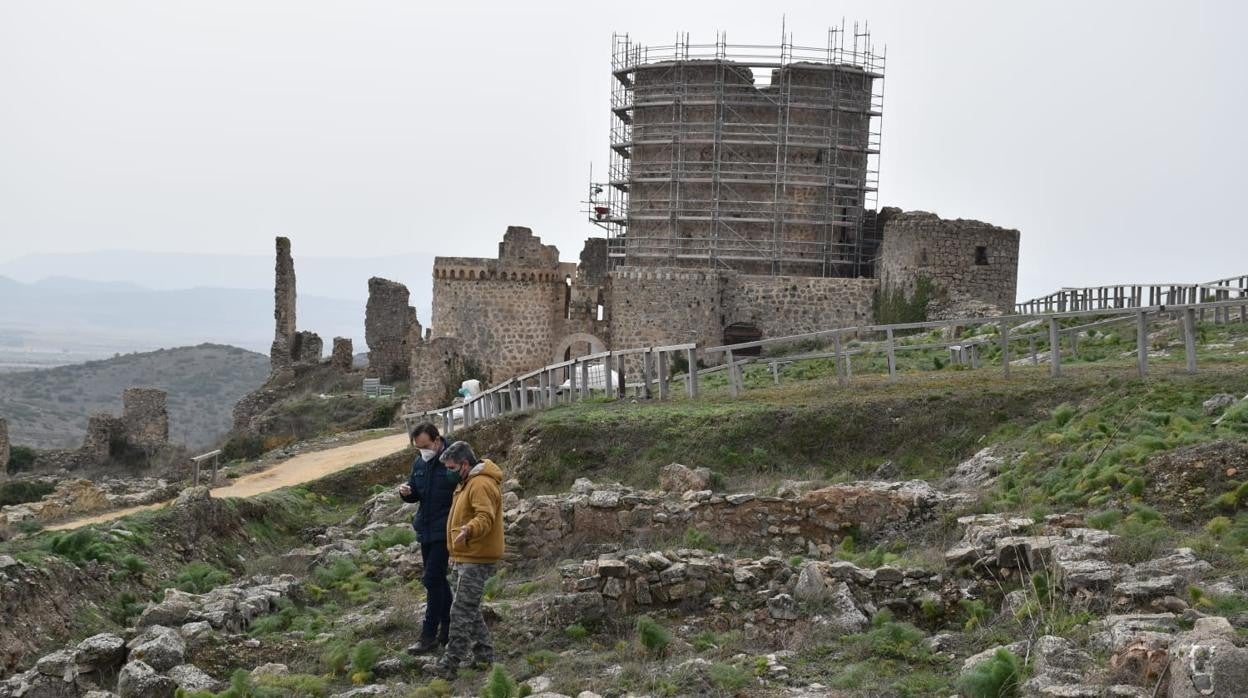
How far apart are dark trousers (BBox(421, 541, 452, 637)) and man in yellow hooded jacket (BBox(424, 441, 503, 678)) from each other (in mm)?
422

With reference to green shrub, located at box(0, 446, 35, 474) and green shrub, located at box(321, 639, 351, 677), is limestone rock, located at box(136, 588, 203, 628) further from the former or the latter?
green shrub, located at box(0, 446, 35, 474)

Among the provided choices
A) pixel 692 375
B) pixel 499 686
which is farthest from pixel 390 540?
pixel 499 686

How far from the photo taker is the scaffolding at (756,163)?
44406mm

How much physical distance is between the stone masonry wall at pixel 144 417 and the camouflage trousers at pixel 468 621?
37.0 metres

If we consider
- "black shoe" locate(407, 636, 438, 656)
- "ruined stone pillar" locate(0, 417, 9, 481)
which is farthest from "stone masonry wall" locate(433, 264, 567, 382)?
"black shoe" locate(407, 636, 438, 656)

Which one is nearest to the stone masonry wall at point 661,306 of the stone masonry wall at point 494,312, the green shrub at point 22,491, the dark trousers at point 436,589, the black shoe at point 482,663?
the stone masonry wall at point 494,312

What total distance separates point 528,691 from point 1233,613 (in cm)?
459

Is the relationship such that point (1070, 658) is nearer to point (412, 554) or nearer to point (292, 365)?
point (412, 554)

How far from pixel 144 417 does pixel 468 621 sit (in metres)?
37.7

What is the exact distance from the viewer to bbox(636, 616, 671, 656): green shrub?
10.7 m

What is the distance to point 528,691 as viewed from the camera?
10125 mm

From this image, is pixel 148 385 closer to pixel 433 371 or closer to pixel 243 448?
pixel 243 448

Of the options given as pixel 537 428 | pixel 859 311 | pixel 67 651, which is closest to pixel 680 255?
pixel 859 311

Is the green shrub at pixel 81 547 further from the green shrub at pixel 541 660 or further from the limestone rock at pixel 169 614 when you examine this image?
the green shrub at pixel 541 660
